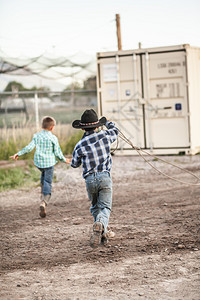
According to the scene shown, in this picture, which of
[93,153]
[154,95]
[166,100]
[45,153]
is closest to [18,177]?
[45,153]

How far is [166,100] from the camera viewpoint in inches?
546

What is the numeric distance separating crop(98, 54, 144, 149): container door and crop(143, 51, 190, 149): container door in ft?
0.85

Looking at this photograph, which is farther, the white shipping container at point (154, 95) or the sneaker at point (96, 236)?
the white shipping container at point (154, 95)

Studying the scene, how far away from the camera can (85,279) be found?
4.48m

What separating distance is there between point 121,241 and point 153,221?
109 centimetres

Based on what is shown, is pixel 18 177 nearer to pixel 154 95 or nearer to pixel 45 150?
pixel 45 150

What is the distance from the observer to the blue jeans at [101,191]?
558cm

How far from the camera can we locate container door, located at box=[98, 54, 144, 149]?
1416cm

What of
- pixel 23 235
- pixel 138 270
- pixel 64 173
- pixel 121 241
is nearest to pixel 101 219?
pixel 121 241

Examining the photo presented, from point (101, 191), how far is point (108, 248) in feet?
2.17

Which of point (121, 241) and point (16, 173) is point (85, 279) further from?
point (16, 173)

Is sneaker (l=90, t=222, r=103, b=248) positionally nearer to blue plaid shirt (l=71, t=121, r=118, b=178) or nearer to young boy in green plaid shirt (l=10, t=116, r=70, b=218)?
blue plaid shirt (l=71, t=121, r=118, b=178)

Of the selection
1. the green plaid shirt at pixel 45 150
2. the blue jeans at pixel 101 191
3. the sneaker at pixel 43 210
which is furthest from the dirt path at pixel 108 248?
the green plaid shirt at pixel 45 150

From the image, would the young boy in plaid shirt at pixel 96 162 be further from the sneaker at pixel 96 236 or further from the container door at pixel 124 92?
the container door at pixel 124 92
